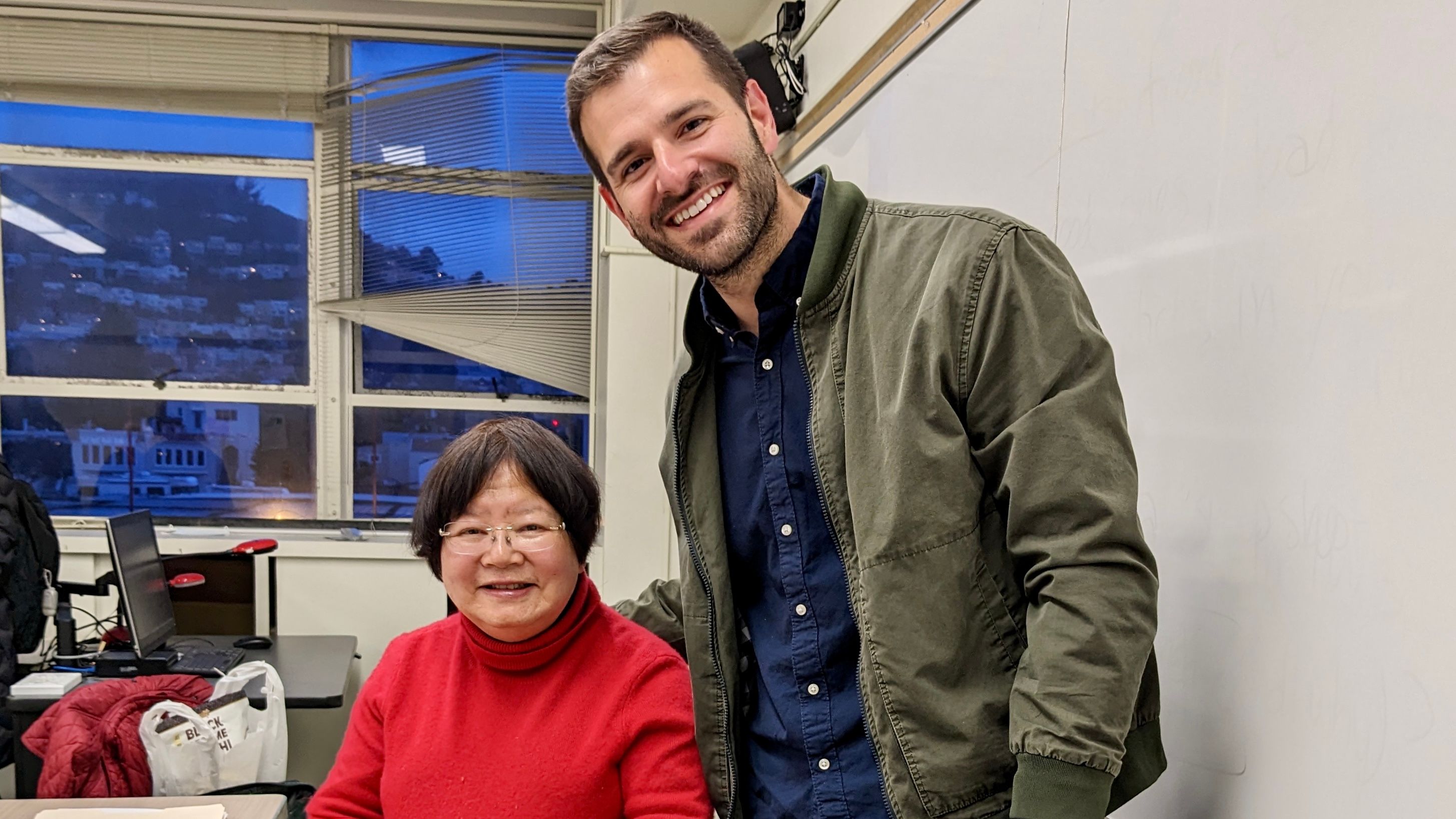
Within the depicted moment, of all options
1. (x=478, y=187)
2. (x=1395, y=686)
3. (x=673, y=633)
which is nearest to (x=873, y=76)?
(x=673, y=633)

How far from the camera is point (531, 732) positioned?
1388mm

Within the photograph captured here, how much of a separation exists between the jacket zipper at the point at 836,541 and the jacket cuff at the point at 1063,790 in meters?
0.19

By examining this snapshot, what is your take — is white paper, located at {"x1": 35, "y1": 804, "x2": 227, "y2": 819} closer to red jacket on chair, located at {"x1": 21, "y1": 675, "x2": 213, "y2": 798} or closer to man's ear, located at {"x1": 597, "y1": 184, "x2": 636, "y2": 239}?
red jacket on chair, located at {"x1": 21, "y1": 675, "x2": 213, "y2": 798}

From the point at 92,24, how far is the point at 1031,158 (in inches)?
183

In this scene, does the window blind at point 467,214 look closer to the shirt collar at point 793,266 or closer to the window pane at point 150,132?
the window pane at point 150,132

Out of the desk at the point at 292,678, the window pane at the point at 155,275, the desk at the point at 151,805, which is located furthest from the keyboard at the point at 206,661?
the window pane at the point at 155,275

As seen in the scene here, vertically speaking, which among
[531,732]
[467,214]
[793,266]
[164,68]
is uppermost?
[164,68]

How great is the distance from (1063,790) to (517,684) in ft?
2.96

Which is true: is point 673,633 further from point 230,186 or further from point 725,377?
point 230,186

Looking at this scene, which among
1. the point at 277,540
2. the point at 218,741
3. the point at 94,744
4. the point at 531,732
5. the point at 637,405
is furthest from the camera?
the point at 277,540

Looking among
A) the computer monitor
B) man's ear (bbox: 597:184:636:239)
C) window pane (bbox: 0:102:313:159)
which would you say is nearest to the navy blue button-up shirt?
man's ear (bbox: 597:184:636:239)

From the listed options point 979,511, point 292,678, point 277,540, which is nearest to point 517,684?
point 979,511

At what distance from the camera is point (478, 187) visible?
4531 millimetres

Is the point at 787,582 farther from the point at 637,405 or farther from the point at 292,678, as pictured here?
the point at 637,405
